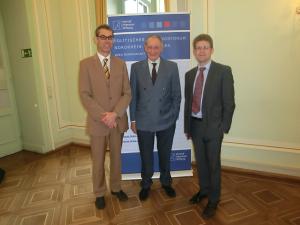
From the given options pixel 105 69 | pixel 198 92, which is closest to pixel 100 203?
pixel 105 69

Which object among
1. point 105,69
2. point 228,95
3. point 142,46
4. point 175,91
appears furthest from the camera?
point 142,46

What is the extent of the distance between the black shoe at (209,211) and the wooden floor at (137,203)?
4 centimetres

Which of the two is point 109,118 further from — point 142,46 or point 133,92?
point 142,46

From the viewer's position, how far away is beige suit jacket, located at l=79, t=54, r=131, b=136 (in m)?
2.34

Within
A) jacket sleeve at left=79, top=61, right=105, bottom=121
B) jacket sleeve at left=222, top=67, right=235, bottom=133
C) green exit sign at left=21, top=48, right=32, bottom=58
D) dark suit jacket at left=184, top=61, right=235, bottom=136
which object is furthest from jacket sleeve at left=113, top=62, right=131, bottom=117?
green exit sign at left=21, top=48, right=32, bottom=58

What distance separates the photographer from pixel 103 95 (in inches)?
93.4

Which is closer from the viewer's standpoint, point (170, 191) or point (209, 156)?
point (209, 156)

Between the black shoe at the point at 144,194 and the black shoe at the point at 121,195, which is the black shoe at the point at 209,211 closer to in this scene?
the black shoe at the point at 144,194

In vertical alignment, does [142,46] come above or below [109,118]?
above

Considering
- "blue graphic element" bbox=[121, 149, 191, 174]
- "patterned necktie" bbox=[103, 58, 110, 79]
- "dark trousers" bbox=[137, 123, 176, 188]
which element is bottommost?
"blue graphic element" bbox=[121, 149, 191, 174]

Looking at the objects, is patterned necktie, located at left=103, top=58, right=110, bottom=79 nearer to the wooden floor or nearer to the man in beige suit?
the man in beige suit

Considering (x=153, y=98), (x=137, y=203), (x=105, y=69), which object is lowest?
(x=137, y=203)

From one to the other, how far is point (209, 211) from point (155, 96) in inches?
44.7

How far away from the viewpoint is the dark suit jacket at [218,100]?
Answer: 213cm
